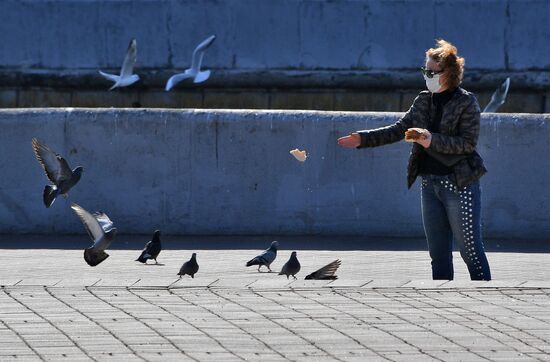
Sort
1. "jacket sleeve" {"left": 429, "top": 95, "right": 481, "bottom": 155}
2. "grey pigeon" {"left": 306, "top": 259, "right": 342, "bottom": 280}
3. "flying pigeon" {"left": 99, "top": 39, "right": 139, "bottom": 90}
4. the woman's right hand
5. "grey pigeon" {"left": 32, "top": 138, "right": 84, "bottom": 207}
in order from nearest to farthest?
"jacket sleeve" {"left": 429, "top": 95, "right": 481, "bottom": 155} → the woman's right hand → "grey pigeon" {"left": 306, "top": 259, "right": 342, "bottom": 280} → "grey pigeon" {"left": 32, "top": 138, "right": 84, "bottom": 207} → "flying pigeon" {"left": 99, "top": 39, "right": 139, "bottom": 90}

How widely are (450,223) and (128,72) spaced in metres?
10.7

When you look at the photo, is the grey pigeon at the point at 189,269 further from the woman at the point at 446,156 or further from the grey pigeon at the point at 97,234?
the woman at the point at 446,156

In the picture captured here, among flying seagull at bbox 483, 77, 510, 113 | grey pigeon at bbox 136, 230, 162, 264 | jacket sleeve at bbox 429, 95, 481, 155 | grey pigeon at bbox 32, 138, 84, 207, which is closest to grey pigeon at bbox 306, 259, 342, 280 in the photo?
jacket sleeve at bbox 429, 95, 481, 155

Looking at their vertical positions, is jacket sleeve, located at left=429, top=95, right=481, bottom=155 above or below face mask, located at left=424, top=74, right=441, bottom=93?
below

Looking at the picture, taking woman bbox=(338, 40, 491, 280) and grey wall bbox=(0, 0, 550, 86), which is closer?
woman bbox=(338, 40, 491, 280)

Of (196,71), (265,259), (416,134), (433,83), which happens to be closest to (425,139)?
(416,134)

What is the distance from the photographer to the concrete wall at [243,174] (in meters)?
12.5

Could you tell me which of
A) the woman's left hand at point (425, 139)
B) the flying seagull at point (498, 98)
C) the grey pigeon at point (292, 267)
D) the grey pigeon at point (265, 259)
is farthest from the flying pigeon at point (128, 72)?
the woman's left hand at point (425, 139)

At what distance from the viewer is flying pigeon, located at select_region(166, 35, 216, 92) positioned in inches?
752

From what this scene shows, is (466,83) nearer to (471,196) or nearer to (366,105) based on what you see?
(366,105)

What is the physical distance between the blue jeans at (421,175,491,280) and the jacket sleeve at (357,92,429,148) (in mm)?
319

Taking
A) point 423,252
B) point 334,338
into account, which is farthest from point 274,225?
point 334,338

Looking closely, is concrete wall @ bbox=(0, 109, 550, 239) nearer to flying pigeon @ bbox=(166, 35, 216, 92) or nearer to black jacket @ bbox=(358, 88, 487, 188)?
Result: black jacket @ bbox=(358, 88, 487, 188)

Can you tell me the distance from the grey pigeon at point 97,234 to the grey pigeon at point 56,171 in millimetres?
777
